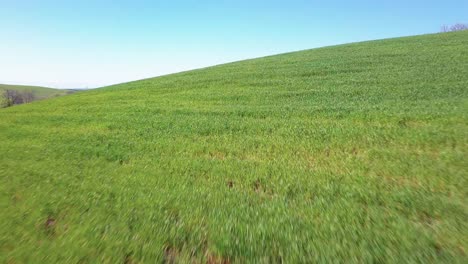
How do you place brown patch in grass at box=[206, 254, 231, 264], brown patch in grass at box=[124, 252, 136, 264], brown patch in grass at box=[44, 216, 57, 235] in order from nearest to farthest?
brown patch in grass at box=[206, 254, 231, 264] → brown patch in grass at box=[124, 252, 136, 264] → brown patch in grass at box=[44, 216, 57, 235]

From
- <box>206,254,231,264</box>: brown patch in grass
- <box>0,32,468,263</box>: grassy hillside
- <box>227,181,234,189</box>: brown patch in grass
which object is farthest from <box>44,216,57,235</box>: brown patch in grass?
<box>227,181,234,189</box>: brown patch in grass

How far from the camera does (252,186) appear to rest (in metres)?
6.20

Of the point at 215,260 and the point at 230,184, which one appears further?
the point at 230,184

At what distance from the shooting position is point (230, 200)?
5531 millimetres

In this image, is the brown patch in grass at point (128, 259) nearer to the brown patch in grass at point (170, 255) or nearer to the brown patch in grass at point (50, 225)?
the brown patch in grass at point (170, 255)

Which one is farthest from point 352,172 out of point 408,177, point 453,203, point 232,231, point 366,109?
point 366,109

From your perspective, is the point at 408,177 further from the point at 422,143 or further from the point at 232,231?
the point at 232,231

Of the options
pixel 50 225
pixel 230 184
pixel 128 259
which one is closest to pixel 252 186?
pixel 230 184

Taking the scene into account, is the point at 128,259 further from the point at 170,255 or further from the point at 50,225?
the point at 50,225

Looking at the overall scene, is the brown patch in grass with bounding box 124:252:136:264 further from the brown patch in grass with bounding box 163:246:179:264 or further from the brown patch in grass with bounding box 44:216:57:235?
the brown patch in grass with bounding box 44:216:57:235

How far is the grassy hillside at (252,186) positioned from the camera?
161 inches

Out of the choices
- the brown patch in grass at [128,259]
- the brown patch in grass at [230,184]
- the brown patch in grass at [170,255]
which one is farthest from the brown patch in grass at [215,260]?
the brown patch in grass at [230,184]

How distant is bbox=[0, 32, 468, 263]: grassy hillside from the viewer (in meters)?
4.09

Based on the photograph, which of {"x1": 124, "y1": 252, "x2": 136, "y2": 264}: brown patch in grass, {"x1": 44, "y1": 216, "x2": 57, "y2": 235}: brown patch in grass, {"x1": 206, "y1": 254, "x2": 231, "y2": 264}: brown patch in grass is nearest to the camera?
{"x1": 206, "y1": 254, "x2": 231, "y2": 264}: brown patch in grass
